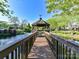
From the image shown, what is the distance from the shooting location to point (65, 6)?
58.9 feet

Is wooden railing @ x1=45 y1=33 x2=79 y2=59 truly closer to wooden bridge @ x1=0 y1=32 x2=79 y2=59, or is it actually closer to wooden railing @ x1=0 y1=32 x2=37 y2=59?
wooden bridge @ x1=0 y1=32 x2=79 y2=59

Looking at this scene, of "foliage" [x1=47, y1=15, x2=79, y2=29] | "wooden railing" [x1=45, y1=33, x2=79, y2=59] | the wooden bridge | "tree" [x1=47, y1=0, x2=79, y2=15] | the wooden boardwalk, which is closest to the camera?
the wooden bridge

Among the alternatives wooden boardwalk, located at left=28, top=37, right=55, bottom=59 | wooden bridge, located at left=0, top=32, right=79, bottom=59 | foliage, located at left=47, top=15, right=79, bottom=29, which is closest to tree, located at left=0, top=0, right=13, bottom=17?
foliage, located at left=47, top=15, right=79, bottom=29

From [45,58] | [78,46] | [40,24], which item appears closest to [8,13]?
[40,24]

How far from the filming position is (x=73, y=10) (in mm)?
18375

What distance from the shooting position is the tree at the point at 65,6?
682 inches

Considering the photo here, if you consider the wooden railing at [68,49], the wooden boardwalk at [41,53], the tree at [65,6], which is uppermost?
the tree at [65,6]

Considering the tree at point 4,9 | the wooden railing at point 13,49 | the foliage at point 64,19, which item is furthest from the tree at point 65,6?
the wooden railing at point 13,49

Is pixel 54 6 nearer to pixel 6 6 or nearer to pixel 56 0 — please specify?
pixel 56 0

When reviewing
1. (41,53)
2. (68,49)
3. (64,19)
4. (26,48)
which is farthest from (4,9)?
(68,49)

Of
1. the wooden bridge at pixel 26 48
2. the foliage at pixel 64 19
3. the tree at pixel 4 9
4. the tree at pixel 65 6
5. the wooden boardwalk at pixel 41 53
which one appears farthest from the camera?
the tree at pixel 4 9

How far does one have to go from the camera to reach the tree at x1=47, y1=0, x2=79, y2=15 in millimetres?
17312

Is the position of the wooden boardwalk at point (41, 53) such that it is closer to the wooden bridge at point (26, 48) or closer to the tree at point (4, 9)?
the wooden bridge at point (26, 48)

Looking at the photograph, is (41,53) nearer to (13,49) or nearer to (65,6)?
(13,49)
